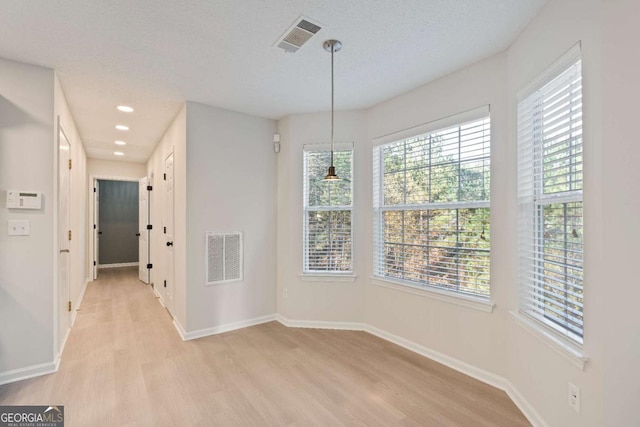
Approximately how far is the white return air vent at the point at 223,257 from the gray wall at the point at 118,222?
5743 mm

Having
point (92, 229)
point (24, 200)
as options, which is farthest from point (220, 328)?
point (92, 229)

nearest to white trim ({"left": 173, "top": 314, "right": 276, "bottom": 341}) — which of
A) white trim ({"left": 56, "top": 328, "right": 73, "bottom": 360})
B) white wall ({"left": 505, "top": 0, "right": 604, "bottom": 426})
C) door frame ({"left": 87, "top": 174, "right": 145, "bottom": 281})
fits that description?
white trim ({"left": 56, "top": 328, "right": 73, "bottom": 360})

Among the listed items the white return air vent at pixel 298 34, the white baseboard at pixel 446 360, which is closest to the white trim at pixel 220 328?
the white baseboard at pixel 446 360

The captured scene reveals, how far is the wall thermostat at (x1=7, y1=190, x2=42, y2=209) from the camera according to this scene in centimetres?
249

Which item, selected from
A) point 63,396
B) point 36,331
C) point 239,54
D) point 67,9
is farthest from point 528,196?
point 36,331

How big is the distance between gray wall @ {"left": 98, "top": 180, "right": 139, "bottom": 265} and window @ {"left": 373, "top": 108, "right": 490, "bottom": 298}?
7.20 meters

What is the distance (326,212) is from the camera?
379cm

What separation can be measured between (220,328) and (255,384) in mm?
1314

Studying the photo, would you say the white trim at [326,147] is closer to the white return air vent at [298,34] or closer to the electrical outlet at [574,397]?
the white return air vent at [298,34]

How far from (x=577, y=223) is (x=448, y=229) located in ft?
3.70

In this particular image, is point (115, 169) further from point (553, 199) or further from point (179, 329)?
point (553, 199)

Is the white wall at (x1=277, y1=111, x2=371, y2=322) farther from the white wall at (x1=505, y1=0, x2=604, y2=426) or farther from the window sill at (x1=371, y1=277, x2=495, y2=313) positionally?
the white wall at (x1=505, y1=0, x2=604, y2=426)

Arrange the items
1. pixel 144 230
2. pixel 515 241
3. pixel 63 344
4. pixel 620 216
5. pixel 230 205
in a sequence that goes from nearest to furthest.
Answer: pixel 620 216 → pixel 515 241 → pixel 63 344 → pixel 230 205 → pixel 144 230

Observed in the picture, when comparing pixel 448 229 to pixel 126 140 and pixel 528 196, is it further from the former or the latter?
pixel 126 140
